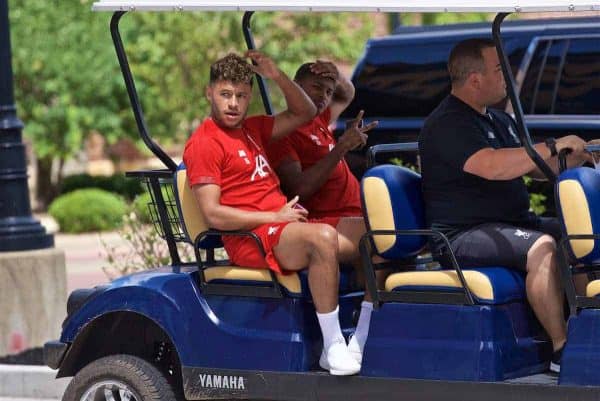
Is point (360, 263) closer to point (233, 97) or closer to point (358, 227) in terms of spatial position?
point (358, 227)

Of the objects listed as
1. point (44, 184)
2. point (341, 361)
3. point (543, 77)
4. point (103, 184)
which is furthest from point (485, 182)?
point (44, 184)

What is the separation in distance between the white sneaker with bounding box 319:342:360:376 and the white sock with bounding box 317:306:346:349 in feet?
0.07

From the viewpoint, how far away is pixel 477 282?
5367 millimetres

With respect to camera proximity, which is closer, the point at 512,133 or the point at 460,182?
the point at 460,182

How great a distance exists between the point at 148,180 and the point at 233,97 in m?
0.54

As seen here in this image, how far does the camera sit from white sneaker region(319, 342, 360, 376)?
18.3 ft

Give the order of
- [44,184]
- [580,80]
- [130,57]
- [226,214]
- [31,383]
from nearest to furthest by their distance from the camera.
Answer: [226,214] → [31,383] → [580,80] → [130,57] → [44,184]

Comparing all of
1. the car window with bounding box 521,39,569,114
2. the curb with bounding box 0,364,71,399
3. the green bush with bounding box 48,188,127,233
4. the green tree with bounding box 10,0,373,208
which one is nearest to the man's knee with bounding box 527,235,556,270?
the curb with bounding box 0,364,71,399

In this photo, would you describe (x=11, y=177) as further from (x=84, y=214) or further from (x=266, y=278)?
(x=84, y=214)

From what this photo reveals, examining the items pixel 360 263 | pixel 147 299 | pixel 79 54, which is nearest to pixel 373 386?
pixel 360 263

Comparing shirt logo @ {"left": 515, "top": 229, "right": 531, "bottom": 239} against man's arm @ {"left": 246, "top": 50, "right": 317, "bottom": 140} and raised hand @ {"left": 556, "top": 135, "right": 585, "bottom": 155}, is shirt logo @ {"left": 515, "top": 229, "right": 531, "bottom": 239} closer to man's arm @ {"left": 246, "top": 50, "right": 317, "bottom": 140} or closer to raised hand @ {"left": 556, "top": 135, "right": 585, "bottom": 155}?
raised hand @ {"left": 556, "top": 135, "right": 585, "bottom": 155}

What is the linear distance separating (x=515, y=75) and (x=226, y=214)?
15.6 ft

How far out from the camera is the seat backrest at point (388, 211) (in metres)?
5.65

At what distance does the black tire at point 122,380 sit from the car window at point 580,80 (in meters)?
4.44
